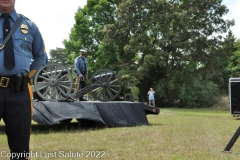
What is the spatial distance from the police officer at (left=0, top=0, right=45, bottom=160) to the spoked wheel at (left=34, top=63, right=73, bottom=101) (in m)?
5.83

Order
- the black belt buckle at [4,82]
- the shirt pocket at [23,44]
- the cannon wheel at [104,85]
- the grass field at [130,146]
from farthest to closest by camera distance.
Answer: the cannon wheel at [104,85], the grass field at [130,146], the shirt pocket at [23,44], the black belt buckle at [4,82]

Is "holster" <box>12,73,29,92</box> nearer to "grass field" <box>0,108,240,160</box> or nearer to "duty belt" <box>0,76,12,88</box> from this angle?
"duty belt" <box>0,76,12,88</box>

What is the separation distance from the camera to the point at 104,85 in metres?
10.1

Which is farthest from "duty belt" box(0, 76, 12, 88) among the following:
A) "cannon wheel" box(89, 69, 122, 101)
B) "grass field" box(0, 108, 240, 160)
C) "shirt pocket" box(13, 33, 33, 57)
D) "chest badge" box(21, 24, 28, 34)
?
"cannon wheel" box(89, 69, 122, 101)

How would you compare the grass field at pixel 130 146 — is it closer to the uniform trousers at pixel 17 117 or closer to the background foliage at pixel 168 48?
the uniform trousers at pixel 17 117

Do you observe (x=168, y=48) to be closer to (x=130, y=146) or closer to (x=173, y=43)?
(x=173, y=43)

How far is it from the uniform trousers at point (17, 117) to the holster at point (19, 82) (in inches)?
1.4

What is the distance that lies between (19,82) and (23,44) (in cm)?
34

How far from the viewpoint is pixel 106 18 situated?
33719mm

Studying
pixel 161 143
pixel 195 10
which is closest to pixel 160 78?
pixel 195 10

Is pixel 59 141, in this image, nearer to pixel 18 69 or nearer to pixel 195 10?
pixel 18 69

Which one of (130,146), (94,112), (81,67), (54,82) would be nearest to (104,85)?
(81,67)

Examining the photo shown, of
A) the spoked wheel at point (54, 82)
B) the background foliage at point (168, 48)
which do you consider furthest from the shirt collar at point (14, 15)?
the background foliage at point (168, 48)

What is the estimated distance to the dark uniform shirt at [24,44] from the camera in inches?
121
